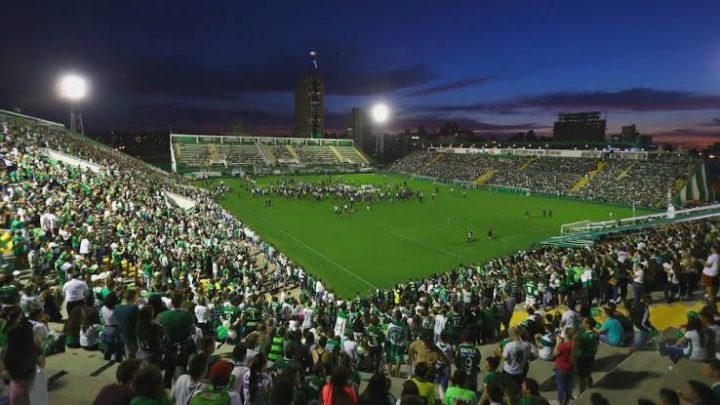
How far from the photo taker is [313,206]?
4575 cm

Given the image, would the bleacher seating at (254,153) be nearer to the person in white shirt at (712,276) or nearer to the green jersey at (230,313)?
the green jersey at (230,313)

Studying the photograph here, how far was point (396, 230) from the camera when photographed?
35781 mm

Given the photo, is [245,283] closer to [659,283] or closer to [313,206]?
[659,283]

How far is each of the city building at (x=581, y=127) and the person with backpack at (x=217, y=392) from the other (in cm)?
14162

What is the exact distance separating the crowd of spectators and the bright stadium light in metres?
57.0

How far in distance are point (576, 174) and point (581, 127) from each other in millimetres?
80493

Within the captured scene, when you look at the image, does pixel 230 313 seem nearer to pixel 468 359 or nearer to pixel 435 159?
pixel 468 359

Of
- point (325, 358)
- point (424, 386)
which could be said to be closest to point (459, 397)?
point (424, 386)

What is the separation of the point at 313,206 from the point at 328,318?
33.2 meters

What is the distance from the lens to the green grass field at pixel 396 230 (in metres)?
25.8

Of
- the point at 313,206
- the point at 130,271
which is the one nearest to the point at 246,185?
the point at 313,206

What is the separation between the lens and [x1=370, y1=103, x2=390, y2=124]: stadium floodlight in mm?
101938

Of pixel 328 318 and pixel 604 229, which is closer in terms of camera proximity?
pixel 328 318

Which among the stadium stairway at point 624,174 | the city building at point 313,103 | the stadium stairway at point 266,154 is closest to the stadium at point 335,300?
the stadium stairway at point 624,174
